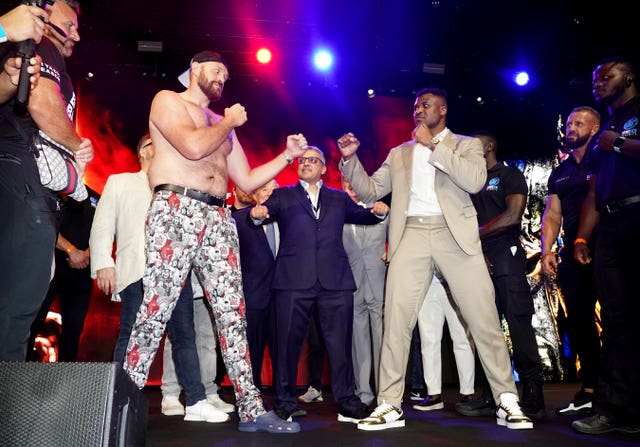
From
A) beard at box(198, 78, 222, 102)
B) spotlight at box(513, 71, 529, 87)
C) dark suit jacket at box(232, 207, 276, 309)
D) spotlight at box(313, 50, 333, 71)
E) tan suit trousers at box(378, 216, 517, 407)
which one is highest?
spotlight at box(313, 50, 333, 71)

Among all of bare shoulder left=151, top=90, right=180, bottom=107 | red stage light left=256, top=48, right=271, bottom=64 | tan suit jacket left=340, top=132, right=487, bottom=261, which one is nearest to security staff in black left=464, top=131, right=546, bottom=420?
tan suit jacket left=340, top=132, right=487, bottom=261

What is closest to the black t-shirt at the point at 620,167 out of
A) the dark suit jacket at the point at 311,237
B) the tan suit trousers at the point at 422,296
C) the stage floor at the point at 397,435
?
the tan suit trousers at the point at 422,296

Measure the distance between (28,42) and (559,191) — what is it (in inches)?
162

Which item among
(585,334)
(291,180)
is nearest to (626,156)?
(585,334)

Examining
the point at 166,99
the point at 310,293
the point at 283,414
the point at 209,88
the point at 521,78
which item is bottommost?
the point at 283,414

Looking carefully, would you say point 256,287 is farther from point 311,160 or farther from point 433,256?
point 433,256

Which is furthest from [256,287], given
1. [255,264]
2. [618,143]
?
[618,143]

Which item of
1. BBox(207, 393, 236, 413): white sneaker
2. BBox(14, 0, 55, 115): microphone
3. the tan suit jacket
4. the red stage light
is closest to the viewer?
BBox(14, 0, 55, 115): microphone

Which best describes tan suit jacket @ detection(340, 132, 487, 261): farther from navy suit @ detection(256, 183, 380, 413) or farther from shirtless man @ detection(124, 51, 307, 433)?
shirtless man @ detection(124, 51, 307, 433)

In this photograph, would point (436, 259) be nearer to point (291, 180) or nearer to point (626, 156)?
point (626, 156)

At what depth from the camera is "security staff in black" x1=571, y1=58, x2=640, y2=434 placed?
3395mm

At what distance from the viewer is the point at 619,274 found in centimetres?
350

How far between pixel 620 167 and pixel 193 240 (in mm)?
2583

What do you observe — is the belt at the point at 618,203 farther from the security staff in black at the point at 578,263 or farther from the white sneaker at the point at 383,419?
the white sneaker at the point at 383,419
